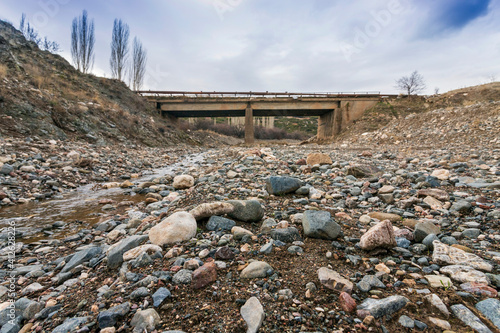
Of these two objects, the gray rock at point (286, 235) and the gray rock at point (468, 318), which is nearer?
the gray rock at point (468, 318)

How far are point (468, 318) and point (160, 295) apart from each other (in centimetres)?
170

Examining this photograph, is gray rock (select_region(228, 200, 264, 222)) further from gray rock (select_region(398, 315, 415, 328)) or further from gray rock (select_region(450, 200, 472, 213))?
gray rock (select_region(450, 200, 472, 213))

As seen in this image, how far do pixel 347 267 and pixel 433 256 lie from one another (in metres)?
0.72

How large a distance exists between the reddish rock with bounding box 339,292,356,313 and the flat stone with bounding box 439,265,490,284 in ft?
2.67

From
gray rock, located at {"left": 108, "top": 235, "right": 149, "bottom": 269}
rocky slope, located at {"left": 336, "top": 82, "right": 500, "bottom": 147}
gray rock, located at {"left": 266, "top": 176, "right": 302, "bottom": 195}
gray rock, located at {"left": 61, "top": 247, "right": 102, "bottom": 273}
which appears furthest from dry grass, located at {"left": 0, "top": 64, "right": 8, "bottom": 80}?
rocky slope, located at {"left": 336, "top": 82, "right": 500, "bottom": 147}

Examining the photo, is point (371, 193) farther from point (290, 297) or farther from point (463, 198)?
point (290, 297)

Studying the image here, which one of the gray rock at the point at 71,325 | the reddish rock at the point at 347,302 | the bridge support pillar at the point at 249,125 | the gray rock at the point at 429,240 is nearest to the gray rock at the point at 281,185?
the gray rock at the point at 429,240

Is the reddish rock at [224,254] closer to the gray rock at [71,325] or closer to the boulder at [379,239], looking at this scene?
the gray rock at [71,325]

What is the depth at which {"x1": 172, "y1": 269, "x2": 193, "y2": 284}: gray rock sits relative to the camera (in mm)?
1521

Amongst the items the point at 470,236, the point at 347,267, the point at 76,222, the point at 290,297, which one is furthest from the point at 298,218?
the point at 76,222

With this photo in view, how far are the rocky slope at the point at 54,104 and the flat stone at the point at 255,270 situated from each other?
388 inches

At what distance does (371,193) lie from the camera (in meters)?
3.49

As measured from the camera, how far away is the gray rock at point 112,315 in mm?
1238

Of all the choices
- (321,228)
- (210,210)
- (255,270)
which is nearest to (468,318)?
(321,228)
